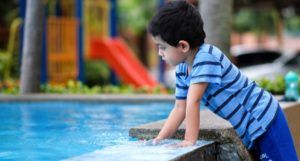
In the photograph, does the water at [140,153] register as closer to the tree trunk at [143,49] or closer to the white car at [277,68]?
the white car at [277,68]

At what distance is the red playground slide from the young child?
13.2 metres

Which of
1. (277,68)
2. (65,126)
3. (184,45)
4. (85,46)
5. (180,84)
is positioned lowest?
(277,68)

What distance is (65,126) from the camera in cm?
701

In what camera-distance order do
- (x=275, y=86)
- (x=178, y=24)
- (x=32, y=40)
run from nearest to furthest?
(x=178, y=24) → (x=275, y=86) → (x=32, y=40)

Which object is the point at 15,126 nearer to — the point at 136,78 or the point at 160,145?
the point at 160,145

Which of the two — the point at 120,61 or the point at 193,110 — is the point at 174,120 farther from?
the point at 120,61

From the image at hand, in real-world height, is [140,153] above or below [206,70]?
below

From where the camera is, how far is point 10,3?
21.8 m

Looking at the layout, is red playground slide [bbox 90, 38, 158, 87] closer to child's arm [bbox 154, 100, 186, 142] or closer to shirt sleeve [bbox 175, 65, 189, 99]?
child's arm [bbox 154, 100, 186, 142]

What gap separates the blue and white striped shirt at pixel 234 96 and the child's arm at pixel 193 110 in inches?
2.0

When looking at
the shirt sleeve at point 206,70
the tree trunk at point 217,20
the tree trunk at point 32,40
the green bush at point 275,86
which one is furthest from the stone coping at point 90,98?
the shirt sleeve at point 206,70

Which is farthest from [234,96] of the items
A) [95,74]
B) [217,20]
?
[95,74]

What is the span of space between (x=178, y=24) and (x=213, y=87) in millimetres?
417

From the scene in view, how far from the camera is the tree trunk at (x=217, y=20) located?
8898 millimetres
